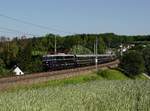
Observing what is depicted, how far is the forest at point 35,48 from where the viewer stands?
74188 mm

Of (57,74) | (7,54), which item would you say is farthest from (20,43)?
(57,74)

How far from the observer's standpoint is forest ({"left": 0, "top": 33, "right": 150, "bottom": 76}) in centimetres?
7419

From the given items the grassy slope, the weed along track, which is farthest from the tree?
the weed along track

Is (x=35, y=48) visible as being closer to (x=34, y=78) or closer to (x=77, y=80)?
(x=77, y=80)

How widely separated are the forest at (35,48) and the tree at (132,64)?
1526 cm

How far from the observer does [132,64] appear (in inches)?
3442

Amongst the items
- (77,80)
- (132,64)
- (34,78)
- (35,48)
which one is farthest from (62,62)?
(34,78)

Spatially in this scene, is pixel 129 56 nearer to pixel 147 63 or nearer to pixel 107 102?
pixel 147 63

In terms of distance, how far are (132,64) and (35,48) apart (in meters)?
35.3

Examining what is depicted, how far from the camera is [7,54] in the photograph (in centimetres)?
8856

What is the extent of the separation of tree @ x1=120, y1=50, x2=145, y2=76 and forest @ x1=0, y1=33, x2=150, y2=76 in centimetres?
1526

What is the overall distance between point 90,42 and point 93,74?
90.1m

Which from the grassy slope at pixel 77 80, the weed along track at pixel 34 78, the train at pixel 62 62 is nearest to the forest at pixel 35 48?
the train at pixel 62 62

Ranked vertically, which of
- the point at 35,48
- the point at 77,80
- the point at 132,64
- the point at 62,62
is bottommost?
the point at 77,80
